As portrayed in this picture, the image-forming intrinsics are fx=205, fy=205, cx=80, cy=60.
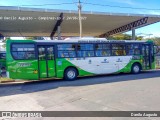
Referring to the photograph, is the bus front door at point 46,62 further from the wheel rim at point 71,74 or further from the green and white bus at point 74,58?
the wheel rim at point 71,74

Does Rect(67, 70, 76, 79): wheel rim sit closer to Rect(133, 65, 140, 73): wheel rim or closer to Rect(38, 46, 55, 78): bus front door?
Rect(38, 46, 55, 78): bus front door

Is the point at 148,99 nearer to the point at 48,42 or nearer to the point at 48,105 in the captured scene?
the point at 48,105

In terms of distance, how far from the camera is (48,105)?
6.95m

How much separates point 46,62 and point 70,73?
1.78 meters

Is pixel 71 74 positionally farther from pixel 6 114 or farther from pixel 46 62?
pixel 6 114

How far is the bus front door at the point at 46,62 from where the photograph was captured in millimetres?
12516

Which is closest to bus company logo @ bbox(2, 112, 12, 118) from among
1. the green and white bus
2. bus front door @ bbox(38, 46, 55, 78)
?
the green and white bus

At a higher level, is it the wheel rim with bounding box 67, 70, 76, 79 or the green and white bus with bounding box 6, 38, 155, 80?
the green and white bus with bounding box 6, 38, 155, 80

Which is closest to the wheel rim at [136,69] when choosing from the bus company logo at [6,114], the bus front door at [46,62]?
the bus front door at [46,62]

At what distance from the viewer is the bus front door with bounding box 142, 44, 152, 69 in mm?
16197

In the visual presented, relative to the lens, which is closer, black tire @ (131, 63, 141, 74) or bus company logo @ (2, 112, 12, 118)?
bus company logo @ (2, 112, 12, 118)

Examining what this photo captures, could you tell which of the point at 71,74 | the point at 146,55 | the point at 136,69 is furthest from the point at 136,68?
the point at 71,74

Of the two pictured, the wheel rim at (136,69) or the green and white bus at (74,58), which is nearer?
the green and white bus at (74,58)

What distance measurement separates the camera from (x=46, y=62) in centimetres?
1262
